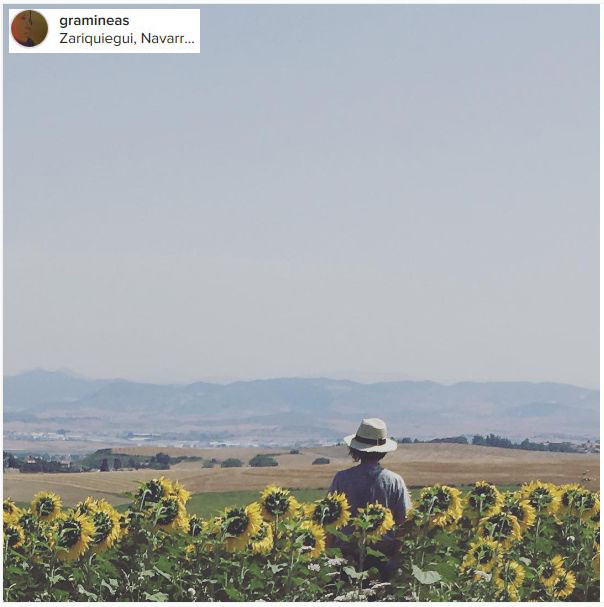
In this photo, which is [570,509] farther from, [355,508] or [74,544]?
[74,544]

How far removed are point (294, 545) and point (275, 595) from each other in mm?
449

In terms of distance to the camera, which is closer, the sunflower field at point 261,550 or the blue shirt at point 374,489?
the sunflower field at point 261,550

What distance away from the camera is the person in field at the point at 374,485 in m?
8.77

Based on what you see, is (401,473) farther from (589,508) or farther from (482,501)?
(482,501)

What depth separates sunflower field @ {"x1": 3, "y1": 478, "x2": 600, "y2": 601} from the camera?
8297mm

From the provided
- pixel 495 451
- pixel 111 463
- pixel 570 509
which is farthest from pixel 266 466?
pixel 570 509

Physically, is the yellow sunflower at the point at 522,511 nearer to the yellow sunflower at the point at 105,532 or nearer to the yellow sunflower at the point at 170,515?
the yellow sunflower at the point at 170,515

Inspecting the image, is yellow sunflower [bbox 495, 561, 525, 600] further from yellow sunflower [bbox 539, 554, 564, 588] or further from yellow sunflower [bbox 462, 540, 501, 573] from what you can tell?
yellow sunflower [bbox 539, 554, 564, 588]

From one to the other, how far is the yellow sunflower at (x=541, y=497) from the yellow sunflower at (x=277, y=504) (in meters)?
2.85

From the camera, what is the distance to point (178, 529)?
846 cm

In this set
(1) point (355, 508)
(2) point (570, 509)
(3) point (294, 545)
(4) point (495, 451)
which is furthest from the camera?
(4) point (495, 451)

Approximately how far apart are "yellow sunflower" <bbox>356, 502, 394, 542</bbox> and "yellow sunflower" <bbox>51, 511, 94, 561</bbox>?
2.27 metres

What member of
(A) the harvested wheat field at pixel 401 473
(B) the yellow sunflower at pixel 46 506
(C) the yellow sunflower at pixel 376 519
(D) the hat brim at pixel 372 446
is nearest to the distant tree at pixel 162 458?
(A) the harvested wheat field at pixel 401 473

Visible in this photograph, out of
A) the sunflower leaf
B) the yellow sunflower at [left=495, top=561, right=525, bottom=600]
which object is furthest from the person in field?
the yellow sunflower at [left=495, top=561, right=525, bottom=600]
